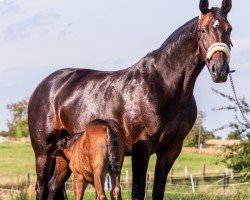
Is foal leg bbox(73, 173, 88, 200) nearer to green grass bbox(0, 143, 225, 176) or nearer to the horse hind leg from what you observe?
the horse hind leg

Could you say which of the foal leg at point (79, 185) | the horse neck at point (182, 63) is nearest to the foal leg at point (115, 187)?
the foal leg at point (79, 185)

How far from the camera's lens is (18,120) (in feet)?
278

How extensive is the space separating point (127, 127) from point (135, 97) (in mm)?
362

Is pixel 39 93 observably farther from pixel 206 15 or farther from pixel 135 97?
pixel 206 15

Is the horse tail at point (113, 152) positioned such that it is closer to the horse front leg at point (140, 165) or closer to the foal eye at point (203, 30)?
the horse front leg at point (140, 165)

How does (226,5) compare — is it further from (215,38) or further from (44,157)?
(44,157)

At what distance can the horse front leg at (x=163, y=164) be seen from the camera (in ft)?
27.7

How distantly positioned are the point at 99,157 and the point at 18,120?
258 ft

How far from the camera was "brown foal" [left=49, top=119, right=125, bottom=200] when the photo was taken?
289 inches

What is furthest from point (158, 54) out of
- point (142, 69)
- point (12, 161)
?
point (12, 161)

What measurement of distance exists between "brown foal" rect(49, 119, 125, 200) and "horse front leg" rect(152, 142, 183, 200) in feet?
3.09

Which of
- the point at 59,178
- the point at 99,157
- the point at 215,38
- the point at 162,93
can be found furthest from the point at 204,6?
the point at 59,178

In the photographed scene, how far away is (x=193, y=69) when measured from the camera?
824cm

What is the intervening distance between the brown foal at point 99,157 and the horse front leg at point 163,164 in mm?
941
